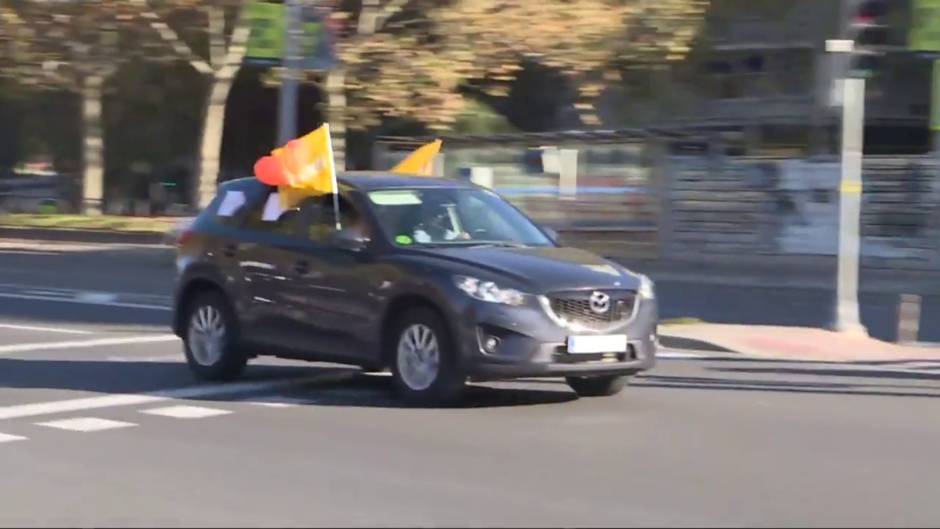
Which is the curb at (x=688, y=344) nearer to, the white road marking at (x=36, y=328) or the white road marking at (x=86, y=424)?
the white road marking at (x=36, y=328)

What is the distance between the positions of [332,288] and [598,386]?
2.16 metres

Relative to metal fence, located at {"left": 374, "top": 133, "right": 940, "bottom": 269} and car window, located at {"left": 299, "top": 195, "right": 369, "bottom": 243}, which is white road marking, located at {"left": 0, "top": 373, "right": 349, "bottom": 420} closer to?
car window, located at {"left": 299, "top": 195, "right": 369, "bottom": 243}

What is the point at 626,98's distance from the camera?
129 feet

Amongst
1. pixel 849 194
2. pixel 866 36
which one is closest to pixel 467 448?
pixel 849 194

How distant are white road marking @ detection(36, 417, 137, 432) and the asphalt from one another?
30 mm

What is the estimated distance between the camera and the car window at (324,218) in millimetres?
12219

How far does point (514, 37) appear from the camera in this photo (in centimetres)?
2912

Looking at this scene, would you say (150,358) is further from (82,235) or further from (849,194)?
(82,235)

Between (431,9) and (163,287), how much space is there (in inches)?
303

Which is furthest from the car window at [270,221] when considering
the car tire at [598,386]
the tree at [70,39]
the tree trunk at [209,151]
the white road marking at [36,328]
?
the tree trunk at [209,151]

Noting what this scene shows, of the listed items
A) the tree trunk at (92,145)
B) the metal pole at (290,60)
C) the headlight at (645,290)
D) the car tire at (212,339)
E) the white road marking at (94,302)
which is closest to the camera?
the headlight at (645,290)

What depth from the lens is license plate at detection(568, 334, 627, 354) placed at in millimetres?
11141

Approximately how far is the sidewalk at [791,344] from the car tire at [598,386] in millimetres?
3800

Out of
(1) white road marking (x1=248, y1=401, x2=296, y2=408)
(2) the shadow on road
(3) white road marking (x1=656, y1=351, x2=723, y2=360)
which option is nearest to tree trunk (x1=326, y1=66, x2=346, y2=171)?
(3) white road marking (x1=656, y1=351, x2=723, y2=360)
